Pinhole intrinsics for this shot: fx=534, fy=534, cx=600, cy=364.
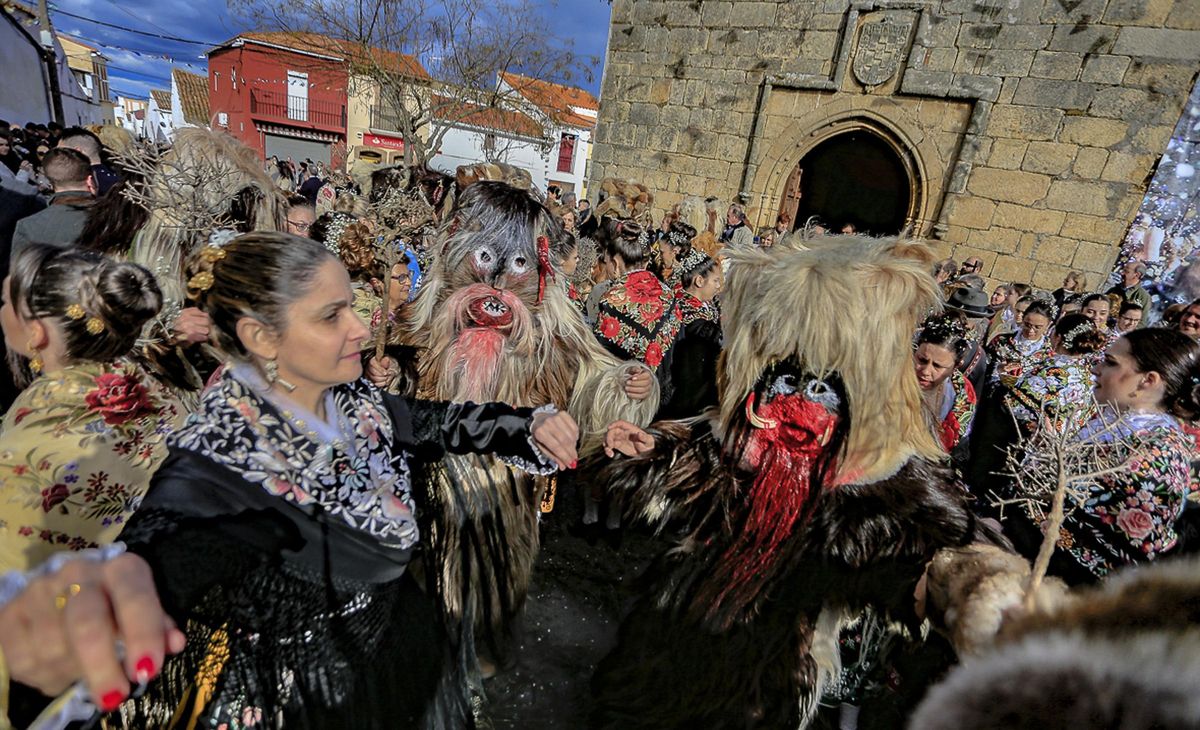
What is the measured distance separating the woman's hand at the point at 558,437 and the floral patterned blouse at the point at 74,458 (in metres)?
1.23

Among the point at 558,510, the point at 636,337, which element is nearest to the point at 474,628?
the point at 558,510

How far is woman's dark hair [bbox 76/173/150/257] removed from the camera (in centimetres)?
293

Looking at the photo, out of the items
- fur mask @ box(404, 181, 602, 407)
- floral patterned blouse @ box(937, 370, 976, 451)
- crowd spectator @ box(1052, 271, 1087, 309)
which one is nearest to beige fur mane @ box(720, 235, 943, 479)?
fur mask @ box(404, 181, 602, 407)

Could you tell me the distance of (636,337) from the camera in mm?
3785

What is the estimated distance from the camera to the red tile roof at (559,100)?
16.8m

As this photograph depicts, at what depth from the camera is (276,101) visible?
1195 inches

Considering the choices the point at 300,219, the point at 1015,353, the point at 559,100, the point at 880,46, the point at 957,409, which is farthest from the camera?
the point at 559,100

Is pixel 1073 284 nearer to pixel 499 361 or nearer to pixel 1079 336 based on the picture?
pixel 1079 336

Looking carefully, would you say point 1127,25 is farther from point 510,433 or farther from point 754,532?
point 510,433

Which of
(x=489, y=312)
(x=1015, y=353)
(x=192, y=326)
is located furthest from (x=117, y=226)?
(x=1015, y=353)

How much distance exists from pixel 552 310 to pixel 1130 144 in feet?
29.7

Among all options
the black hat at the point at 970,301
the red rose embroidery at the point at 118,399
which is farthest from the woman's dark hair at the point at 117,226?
the black hat at the point at 970,301

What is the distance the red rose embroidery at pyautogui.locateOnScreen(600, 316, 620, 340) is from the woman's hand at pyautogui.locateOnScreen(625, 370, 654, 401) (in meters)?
1.18

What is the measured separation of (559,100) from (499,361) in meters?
27.6
